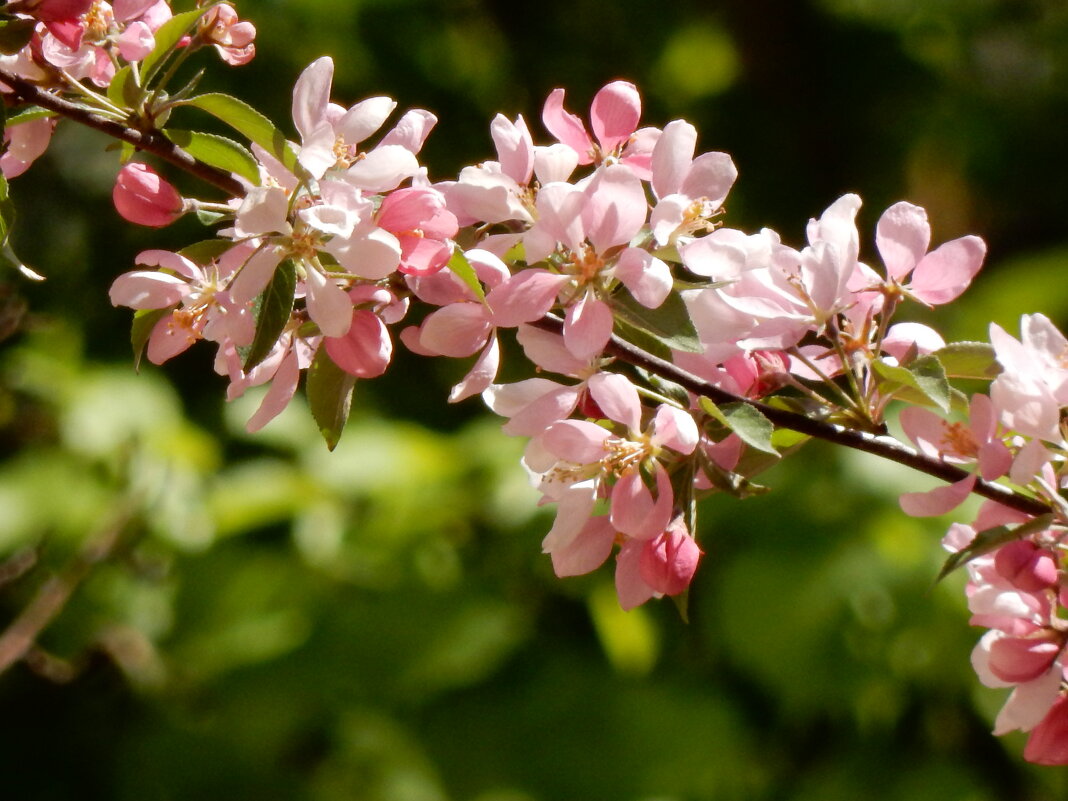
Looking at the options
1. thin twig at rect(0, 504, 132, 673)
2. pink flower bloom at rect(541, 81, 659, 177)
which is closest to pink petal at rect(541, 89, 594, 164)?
pink flower bloom at rect(541, 81, 659, 177)

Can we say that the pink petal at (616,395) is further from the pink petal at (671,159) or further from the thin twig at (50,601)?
the thin twig at (50,601)

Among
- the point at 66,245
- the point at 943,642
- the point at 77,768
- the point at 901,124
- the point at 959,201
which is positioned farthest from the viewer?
the point at 959,201

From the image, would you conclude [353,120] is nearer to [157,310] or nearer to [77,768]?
[157,310]

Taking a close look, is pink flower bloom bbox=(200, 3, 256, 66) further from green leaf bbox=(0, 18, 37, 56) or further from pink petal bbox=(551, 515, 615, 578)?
pink petal bbox=(551, 515, 615, 578)

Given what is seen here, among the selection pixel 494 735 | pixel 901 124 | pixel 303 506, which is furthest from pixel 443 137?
pixel 494 735

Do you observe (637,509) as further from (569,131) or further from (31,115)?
(31,115)

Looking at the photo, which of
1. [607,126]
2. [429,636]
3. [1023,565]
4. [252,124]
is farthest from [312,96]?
[429,636]
